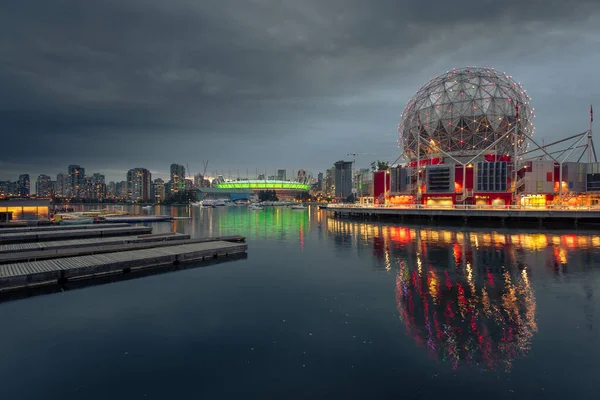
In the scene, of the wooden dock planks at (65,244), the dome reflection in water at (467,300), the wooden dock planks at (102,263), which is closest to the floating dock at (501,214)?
the dome reflection in water at (467,300)

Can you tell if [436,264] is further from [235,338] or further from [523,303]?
[235,338]

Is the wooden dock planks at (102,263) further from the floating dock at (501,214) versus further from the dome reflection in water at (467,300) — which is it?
the floating dock at (501,214)

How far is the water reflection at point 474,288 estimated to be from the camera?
10484 mm

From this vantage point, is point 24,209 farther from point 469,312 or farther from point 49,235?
point 469,312

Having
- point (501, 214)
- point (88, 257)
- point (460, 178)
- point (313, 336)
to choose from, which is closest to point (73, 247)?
point (88, 257)

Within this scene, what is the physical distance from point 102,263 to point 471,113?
246 feet

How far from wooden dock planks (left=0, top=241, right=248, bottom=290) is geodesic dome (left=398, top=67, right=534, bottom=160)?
6030cm

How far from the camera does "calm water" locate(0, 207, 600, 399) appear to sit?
8523 mm

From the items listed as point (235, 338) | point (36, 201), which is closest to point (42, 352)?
point (235, 338)

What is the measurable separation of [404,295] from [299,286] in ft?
17.6

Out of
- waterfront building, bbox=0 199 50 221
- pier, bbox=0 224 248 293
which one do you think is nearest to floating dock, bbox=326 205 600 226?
pier, bbox=0 224 248 293

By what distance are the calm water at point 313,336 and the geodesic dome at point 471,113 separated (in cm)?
5905

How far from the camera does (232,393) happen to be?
827 centimetres

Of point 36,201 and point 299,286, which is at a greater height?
point 36,201
